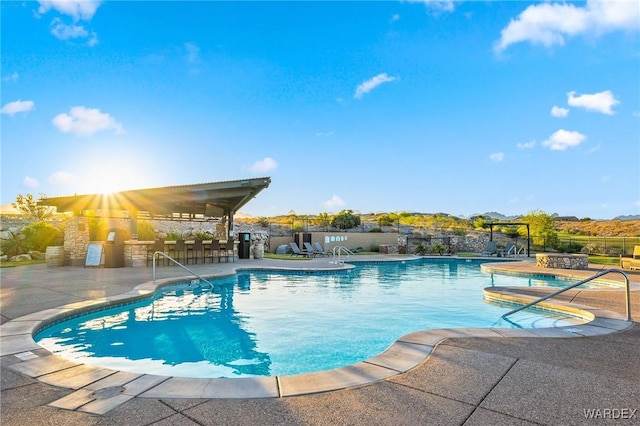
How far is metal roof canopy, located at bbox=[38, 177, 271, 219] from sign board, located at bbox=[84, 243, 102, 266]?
1.61 meters

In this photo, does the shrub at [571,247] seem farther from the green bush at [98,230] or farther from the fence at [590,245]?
the green bush at [98,230]

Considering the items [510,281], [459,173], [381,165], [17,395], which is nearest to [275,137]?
[381,165]

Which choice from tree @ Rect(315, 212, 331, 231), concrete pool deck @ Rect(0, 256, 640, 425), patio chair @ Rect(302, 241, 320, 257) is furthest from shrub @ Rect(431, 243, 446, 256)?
concrete pool deck @ Rect(0, 256, 640, 425)

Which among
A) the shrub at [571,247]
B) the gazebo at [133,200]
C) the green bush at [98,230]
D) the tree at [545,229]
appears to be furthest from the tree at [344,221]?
the green bush at [98,230]

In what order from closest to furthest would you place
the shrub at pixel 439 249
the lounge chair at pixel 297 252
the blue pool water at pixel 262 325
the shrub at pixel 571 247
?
the blue pool water at pixel 262 325 < the lounge chair at pixel 297 252 < the shrub at pixel 571 247 < the shrub at pixel 439 249

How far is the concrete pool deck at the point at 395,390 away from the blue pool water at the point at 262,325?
1136 millimetres

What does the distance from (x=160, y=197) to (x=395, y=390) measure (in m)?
13.0

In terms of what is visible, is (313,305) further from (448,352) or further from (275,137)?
(275,137)

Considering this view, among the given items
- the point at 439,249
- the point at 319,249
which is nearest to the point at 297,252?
the point at 319,249

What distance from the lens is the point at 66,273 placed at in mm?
10570

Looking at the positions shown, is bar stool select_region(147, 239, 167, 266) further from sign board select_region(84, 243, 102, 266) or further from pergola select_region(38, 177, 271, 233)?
sign board select_region(84, 243, 102, 266)

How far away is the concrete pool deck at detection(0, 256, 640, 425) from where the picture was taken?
2.32 metres

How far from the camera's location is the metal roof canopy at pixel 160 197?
12680mm

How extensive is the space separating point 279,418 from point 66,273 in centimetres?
1119
